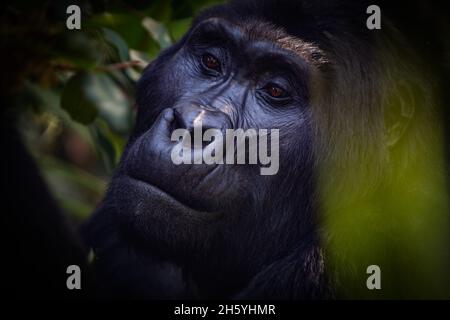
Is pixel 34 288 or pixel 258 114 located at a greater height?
pixel 258 114

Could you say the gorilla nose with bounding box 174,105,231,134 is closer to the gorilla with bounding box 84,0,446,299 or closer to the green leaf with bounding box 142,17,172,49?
the gorilla with bounding box 84,0,446,299

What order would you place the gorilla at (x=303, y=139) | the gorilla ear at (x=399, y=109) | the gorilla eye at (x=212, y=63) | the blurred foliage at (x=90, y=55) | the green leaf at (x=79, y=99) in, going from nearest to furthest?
the gorilla at (x=303, y=139)
the gorilla ear at (x=399, y=109)
the gorilla eye at (x=212, y=63)
the blurred foliage at (x=90, y=55)
the green leaf at (x=79, y=99)

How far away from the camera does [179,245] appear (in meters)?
3.41

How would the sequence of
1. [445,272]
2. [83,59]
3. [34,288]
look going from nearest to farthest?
[34,288], [445,272], [83,59]

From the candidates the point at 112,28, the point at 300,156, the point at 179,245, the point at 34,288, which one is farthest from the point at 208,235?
the point at 112,28

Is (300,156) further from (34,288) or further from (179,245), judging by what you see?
(34,288)

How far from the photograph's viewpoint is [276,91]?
3.56 metres

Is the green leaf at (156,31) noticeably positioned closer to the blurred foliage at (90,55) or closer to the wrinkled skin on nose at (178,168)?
the blurred foliage at (90,55)

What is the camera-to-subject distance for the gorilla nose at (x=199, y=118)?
3.19 meters

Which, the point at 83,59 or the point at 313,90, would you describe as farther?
the point at 83,59

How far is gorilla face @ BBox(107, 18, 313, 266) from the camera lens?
128 inches

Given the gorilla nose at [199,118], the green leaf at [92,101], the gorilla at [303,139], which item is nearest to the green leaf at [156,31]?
the green leaf at [92,101]

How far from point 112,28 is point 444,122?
1916mm

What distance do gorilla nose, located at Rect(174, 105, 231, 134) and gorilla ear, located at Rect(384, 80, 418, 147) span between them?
844 millimetres
